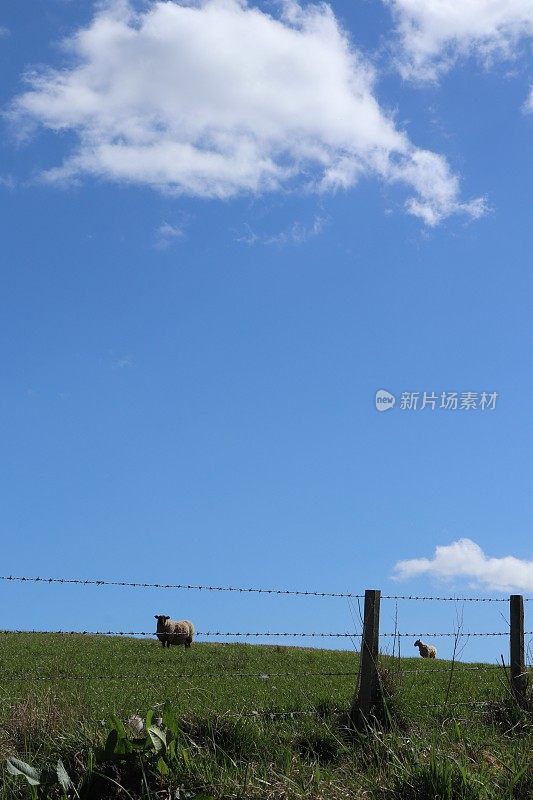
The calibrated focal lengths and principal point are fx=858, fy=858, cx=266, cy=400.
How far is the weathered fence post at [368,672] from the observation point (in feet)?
33.8

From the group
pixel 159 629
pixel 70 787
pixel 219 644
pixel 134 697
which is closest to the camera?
pixel 70 787

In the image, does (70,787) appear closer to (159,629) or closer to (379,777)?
(379,777)

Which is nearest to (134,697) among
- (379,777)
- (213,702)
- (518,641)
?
(213,702)

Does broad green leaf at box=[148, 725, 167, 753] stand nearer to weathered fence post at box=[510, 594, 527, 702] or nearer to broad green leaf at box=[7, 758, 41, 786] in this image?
broad green leaf at box=[7, 758, 41, 786]

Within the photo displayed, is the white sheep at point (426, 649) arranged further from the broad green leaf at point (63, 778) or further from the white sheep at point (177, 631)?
the broad green leaf at point (63, 778)

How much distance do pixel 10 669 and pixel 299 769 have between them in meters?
14.0

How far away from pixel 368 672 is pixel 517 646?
3211mm

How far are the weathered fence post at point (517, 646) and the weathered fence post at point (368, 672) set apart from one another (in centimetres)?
246

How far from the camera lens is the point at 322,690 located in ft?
48.6

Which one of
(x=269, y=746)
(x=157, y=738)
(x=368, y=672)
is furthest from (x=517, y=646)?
(x=157, y=738)

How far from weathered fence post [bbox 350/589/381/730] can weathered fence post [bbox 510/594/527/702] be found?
8.06 feet

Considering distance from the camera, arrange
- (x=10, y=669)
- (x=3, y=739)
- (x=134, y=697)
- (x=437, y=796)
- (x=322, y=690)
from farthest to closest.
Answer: (x=10, y=669)
(x=322, y=690)
(x=134, y=697)
(x=3, y=739)
(x=437, y=796)

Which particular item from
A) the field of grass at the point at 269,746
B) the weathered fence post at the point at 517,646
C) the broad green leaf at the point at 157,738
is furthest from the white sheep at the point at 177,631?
the broad green leaf at the point at 157,738

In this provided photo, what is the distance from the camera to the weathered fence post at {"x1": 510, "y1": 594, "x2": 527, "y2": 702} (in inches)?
473
